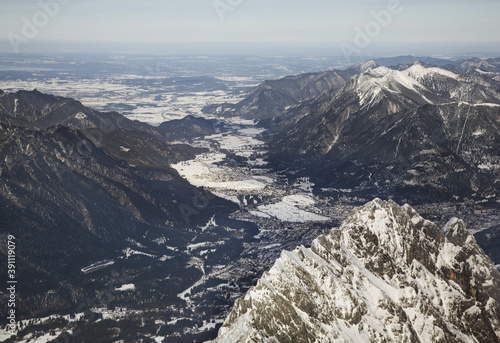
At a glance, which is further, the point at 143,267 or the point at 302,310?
the point at 143,267

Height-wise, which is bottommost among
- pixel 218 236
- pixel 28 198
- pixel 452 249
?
pixel 218 236

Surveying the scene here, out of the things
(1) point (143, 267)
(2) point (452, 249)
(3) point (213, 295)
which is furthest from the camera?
(1) point (143, 267)

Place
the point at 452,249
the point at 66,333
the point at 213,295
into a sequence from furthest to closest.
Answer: the point at 213,295 → the point at 66,333 → the point at 452,249

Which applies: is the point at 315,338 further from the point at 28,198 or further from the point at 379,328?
the point at 28,198

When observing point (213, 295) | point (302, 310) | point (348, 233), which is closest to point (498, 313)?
point (348, 233)

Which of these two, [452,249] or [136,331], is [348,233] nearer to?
[452,249]

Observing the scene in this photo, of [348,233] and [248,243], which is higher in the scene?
[348,233]
